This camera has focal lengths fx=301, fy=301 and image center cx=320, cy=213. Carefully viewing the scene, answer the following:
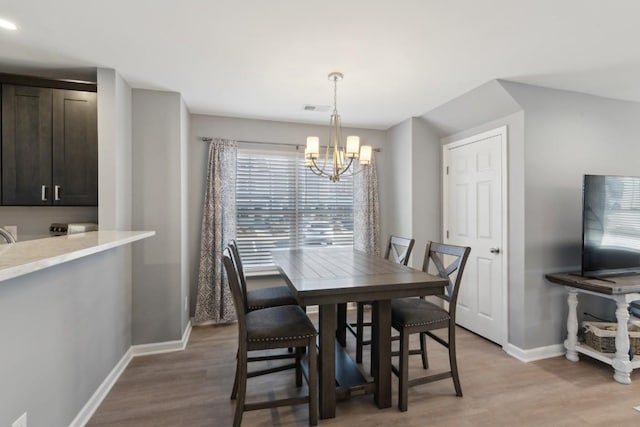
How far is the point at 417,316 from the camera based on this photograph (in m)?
2.14

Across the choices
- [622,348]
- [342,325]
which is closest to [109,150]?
[342,325]

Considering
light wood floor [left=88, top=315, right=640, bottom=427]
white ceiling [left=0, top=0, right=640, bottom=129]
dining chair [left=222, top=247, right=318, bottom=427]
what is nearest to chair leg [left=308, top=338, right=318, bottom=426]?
dining chair [left=222, top=247, right=318, bottom=427]

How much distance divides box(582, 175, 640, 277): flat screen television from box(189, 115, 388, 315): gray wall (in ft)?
9.52

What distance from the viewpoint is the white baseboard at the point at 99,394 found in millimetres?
1889

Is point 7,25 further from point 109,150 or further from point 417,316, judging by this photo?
point 417,316

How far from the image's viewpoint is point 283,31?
1956mm

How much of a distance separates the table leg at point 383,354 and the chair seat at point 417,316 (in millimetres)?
108

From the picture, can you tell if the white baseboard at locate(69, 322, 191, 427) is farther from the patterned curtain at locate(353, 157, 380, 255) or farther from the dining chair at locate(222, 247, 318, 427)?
the patterned curtain at locate(353, 157, 380, 255)

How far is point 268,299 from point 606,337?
114 inches

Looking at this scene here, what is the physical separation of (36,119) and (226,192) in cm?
177

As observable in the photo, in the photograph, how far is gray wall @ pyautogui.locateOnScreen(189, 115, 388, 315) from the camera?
11.9 feet

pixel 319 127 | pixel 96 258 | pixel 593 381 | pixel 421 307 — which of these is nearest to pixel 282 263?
pixel 421 307

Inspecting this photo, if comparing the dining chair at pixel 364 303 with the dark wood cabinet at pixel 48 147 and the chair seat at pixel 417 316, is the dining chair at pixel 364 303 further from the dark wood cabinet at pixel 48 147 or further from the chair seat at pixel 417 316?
the dark wood cabinet at pixel 48 147

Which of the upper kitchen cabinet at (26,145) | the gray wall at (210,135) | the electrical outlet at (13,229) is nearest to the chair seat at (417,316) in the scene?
the gray wall at (210,135)
